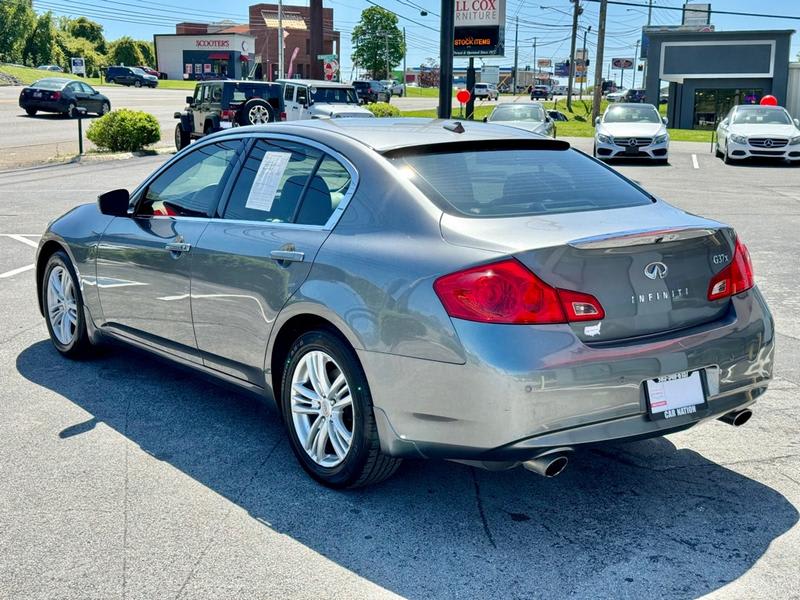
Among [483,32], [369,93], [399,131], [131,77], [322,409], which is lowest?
[322,409]

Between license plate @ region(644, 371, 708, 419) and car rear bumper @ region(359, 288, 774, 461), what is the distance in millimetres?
29

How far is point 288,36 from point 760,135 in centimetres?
8952

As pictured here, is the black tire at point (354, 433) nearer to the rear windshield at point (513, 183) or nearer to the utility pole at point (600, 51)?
the rear windshield at point (513, 183)

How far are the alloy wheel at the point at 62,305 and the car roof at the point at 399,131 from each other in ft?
5.87

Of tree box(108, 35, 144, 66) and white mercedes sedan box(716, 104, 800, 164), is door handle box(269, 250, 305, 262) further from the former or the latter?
tree box(108, 35, 144, 66)

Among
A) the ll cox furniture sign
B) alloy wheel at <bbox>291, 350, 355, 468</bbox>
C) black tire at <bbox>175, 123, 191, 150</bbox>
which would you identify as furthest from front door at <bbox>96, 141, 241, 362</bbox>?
the ll cox furniture sign

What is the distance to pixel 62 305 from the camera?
251 inches

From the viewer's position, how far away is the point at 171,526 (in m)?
3.89

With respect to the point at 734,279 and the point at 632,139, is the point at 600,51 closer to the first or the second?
the point at 632,139

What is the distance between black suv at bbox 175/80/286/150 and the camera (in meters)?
24.4

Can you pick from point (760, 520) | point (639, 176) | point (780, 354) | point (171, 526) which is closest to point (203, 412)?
point (171, 526)

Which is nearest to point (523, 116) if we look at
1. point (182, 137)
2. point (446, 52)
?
point (182, 137)

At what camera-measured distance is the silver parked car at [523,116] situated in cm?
2386

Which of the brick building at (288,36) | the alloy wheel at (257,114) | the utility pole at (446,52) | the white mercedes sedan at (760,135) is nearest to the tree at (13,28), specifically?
the brick building at (288,36)
